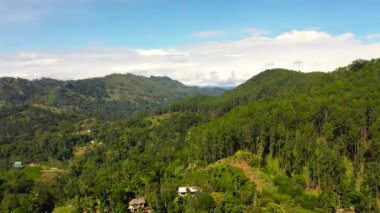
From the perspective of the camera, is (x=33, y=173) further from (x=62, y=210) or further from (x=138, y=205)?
(x=138, y=205)

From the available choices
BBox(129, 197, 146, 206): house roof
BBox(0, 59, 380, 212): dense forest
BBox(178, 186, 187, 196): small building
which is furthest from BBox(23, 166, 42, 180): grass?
BBox(178, 186, 187, 196): small building

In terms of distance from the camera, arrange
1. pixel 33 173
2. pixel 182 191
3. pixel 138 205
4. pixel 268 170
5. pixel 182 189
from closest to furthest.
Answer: pixel 138 205, pixel 182 191, pixel 182 189, pixel 268 170, pixel 33 173

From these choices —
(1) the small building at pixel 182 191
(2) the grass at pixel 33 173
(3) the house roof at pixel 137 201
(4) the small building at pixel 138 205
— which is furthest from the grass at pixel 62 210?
(2) the grass at pixel 33 173

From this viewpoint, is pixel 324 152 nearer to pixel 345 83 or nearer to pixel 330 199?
pixel 330 199

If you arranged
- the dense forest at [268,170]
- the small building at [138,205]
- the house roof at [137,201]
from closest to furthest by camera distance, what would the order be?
1. the dense forest at [268,170]
2. the small building at [138,205]
3. the house roof at [137,201]

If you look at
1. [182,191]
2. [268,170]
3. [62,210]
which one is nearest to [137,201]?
[182,191]

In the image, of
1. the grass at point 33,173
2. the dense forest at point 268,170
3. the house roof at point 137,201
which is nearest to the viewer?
the dense forest at point 268,170

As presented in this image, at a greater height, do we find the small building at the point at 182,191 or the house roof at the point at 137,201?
the small building at the point at 182,191

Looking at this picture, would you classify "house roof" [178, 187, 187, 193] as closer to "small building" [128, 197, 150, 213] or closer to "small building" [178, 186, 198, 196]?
"small building" [178, 186, 198, 196]

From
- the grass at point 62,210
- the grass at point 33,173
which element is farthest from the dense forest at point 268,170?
the grass at point 33,173

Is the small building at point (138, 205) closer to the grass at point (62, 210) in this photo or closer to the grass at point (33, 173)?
the grass at point (62, 210)

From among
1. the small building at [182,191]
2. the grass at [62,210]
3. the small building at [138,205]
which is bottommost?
the grass at [62,210]

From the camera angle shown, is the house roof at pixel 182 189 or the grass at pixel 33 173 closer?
the house roof at pixel 182 189
